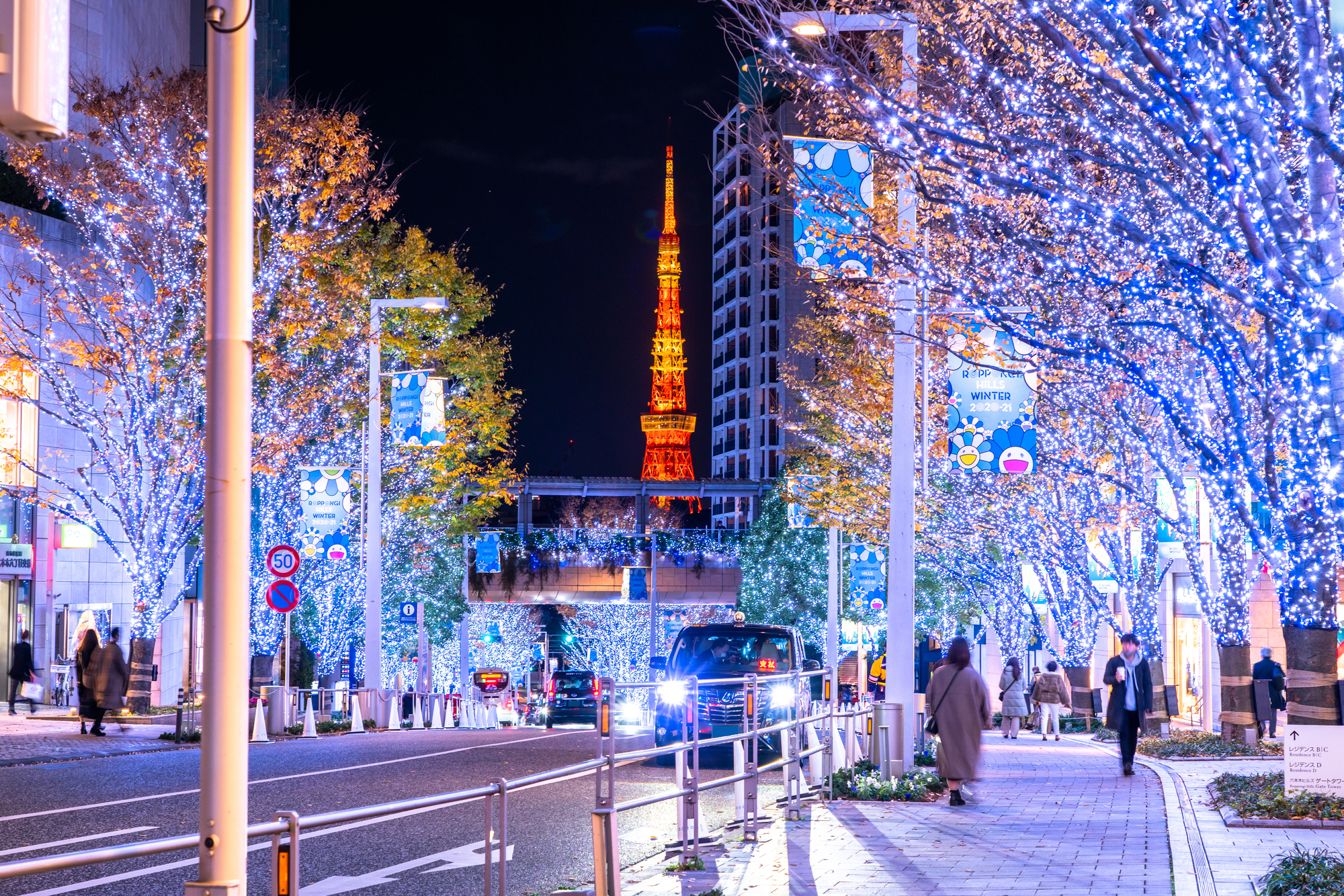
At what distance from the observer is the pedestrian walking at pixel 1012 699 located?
94.8ft

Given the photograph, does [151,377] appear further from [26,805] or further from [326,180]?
[26,805]

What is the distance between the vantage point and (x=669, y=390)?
131375mm

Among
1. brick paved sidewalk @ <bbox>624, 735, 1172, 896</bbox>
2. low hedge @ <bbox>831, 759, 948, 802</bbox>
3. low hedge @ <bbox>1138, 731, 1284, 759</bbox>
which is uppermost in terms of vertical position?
brick paved sidewalk @ <bbox>624, 735, 1172, 896</bbox>

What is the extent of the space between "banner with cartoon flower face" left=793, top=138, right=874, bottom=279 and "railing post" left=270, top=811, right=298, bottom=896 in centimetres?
1008

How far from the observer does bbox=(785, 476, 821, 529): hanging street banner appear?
37.1m

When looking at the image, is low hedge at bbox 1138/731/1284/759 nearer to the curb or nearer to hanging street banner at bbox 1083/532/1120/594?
hanging street banner at bbox 1083/532/1120/594

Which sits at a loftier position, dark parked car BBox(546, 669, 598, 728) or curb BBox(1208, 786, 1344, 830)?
curb BBox(1208, 786, 1344, 830)

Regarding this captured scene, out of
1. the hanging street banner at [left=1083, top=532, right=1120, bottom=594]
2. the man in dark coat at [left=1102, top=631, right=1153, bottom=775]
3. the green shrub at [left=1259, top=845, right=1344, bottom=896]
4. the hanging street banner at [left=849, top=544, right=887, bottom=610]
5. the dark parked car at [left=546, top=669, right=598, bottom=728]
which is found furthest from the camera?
the dark parked car at [left=546, top=669, right=598, bottom=728]

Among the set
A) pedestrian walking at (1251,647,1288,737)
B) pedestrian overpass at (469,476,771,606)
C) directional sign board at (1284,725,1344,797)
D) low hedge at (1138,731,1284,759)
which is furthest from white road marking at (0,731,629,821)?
pedestrian overpass at (469,476,771,606)

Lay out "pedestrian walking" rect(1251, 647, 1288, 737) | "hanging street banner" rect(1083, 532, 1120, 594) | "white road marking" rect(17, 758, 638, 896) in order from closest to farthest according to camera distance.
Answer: "white road marking" rect(17, 758, 638, 896)
"pedestrian walking" rect(1251, 647, 1288, 737)
"hanging street banner" rect(1083, 532, 1120, 594)

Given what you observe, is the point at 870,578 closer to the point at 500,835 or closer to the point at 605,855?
the point at 605,855

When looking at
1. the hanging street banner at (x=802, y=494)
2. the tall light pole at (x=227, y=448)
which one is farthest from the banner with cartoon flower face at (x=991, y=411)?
the hanging street banner at (x=802, y=494)

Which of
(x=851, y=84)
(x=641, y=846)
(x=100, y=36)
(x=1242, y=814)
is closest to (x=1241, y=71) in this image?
(x=851, y=84)

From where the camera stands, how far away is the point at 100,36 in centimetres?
3494
